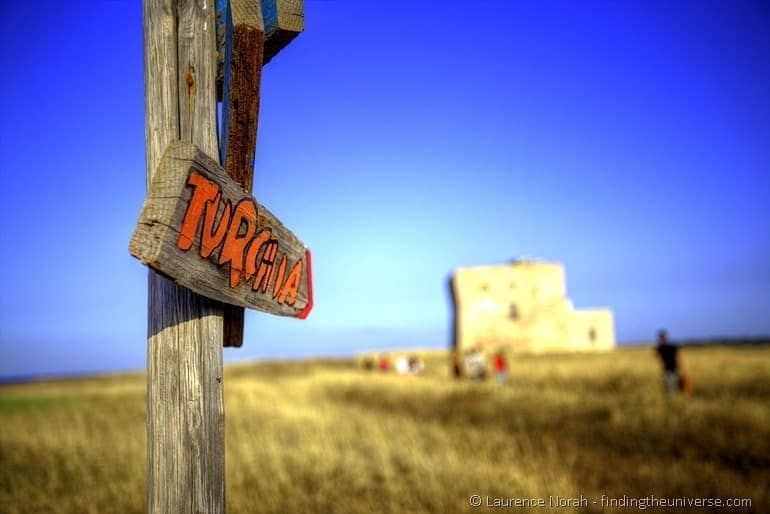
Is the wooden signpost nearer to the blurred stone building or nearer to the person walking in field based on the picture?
the person walking in field

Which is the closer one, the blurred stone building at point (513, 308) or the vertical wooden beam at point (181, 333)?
the vertical wooden beam at point (181, 333)

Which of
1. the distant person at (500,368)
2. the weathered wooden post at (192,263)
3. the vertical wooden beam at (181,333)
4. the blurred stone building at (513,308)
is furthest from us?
the blurred stone building at (513,308)

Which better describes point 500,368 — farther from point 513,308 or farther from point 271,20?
point 513,308

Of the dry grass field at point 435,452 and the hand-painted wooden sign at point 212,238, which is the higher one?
the hand-painted wooden sign at point 212,238

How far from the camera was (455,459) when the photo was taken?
5715 mm

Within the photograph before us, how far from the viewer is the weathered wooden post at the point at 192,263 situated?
4.25ft

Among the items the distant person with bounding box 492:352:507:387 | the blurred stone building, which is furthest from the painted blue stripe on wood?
the blurred stone building

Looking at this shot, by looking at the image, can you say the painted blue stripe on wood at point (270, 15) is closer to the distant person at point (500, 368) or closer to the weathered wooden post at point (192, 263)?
the weathered wooden post at point (192, 263)

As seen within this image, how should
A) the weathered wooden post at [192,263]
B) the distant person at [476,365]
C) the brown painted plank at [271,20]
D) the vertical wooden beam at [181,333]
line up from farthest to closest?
1. the distant person at [476,365]
2. the brown painted plank at [271,20]
3. the vertical wooden beam at [181,333]
4. the weathered wooden post at [192,263]

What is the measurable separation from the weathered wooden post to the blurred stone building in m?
30.7

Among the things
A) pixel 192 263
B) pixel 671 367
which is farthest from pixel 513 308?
pixel 192 263

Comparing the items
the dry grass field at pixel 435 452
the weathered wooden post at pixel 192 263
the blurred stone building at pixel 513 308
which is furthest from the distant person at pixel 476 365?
the weathered wooden post at pixel 192 263

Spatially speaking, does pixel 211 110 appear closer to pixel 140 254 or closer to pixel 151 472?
pixel 140 254

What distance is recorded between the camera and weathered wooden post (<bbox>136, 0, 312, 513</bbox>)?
1.29 metres
